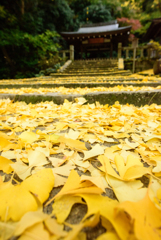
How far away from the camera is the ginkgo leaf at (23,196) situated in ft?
0.97

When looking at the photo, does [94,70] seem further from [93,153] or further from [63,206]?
[63,206]

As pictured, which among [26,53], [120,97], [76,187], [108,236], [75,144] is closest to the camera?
[108,236]

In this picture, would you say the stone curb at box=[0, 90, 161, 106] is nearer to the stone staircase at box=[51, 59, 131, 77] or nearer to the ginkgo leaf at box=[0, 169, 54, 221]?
the ginkgo leaf at box=[0, 169, 54, 221]

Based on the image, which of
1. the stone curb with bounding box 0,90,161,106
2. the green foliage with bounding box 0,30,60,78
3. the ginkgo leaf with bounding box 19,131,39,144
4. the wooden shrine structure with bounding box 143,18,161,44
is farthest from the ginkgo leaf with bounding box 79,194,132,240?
the wooden shrine structure with bounding box 143,18,161,44

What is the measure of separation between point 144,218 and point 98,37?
1618 centimetres

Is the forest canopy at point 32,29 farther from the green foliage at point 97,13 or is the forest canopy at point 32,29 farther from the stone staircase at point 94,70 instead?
the stone staircase at point 94,70

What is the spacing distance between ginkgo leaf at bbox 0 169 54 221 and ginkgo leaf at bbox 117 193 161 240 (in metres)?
0.20

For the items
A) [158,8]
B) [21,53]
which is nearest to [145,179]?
[21,53]

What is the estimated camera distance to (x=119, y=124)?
0.94 metres

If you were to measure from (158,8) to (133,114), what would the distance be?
23.0 meters

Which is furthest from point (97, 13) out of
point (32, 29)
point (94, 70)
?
point (94, 70)

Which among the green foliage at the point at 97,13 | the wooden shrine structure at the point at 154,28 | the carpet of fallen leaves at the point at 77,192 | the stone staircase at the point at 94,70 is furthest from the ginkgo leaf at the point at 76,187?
the green foliage at the point at 97,13

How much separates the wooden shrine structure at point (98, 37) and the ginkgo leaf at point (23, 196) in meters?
14.1

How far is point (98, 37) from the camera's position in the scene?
13.8 meters
